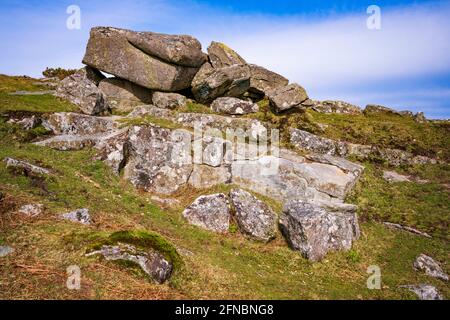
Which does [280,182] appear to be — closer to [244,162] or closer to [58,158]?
[244,162]

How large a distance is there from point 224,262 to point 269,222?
4.98m

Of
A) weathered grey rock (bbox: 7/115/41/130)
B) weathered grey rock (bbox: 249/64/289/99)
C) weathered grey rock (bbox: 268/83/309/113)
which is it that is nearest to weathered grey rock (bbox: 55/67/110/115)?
weathered grey rock (bbox: 7/115/41/130)

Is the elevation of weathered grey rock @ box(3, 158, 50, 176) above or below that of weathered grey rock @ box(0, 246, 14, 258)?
above

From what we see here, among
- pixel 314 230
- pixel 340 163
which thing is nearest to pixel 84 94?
pixel 340 163

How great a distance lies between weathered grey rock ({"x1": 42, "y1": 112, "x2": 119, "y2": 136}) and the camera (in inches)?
1117

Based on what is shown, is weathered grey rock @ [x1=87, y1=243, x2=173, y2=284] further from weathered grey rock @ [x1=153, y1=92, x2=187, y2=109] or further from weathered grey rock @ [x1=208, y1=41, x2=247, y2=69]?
weathered grey rock @ [x1=208, y1=41, x2=247, y2=69]

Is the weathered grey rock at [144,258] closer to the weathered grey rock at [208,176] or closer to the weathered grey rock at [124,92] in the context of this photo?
the weathered grey rock at [208,176]

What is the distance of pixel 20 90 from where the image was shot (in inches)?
1444

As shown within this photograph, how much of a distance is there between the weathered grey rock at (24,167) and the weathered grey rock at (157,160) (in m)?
5.20

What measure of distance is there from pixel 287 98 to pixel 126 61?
1598 centimetres

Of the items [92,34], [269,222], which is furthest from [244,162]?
[92,34]

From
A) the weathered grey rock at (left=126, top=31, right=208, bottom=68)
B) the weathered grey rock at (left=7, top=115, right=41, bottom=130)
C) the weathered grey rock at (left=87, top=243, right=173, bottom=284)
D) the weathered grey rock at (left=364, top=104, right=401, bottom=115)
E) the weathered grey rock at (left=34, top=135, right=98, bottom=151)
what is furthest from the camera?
the weathered grey rock at (left=364, top=104, right=401, bottom=115)

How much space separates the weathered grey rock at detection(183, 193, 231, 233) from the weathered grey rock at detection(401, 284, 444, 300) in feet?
31.5

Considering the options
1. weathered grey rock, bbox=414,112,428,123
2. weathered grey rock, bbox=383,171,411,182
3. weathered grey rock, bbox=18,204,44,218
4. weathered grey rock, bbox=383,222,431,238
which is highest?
weathered grey rock, bbox=414,112,428,123
